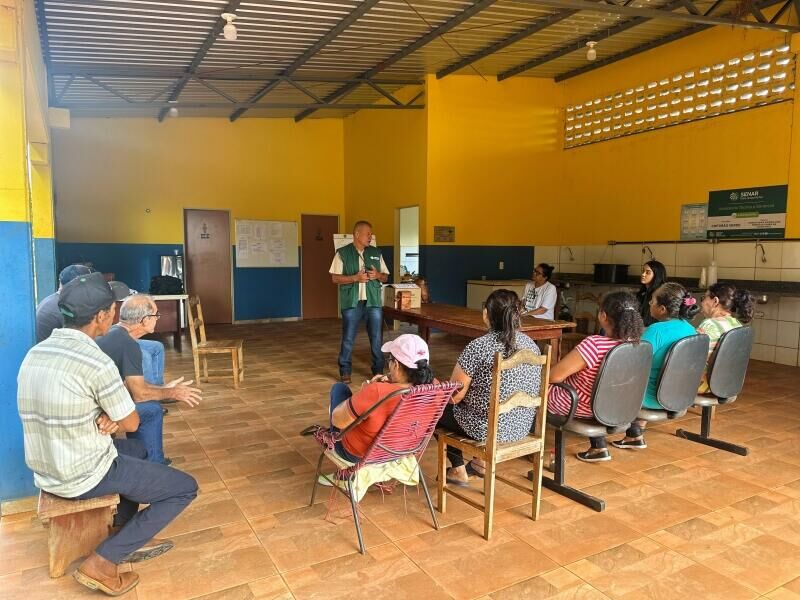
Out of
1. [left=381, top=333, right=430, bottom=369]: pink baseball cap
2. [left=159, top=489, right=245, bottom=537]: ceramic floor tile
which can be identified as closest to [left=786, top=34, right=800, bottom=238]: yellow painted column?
[left=381, top=333, right=430, bottom=369]: pink baseball cap

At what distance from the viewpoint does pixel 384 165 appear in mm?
9359

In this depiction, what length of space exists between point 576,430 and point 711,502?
0.82 metres

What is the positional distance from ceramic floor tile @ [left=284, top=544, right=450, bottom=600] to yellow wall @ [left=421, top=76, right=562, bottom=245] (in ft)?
20.1

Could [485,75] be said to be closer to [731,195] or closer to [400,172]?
[400,172]

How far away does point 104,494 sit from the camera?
7.18 feet

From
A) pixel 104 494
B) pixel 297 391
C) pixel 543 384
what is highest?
pixel 543 384

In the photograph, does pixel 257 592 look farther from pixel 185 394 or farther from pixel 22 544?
pixel 22 544

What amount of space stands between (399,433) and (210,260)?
8.16 meters

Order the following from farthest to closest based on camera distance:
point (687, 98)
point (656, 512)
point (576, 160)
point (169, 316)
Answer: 1. point (576, 160)
2. point (169, 316)
3. point (687, 98)
4. point (656, 512)

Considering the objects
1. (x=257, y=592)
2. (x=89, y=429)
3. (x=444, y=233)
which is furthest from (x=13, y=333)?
(x=444, y=233)

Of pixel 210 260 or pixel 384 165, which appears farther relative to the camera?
pixel 210 260

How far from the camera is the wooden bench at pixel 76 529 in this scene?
2184 millimetres

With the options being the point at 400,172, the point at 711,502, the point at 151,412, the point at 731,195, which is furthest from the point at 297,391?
the point at 731,195

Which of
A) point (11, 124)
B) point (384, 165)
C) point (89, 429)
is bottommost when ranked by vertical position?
point (89, 429)
